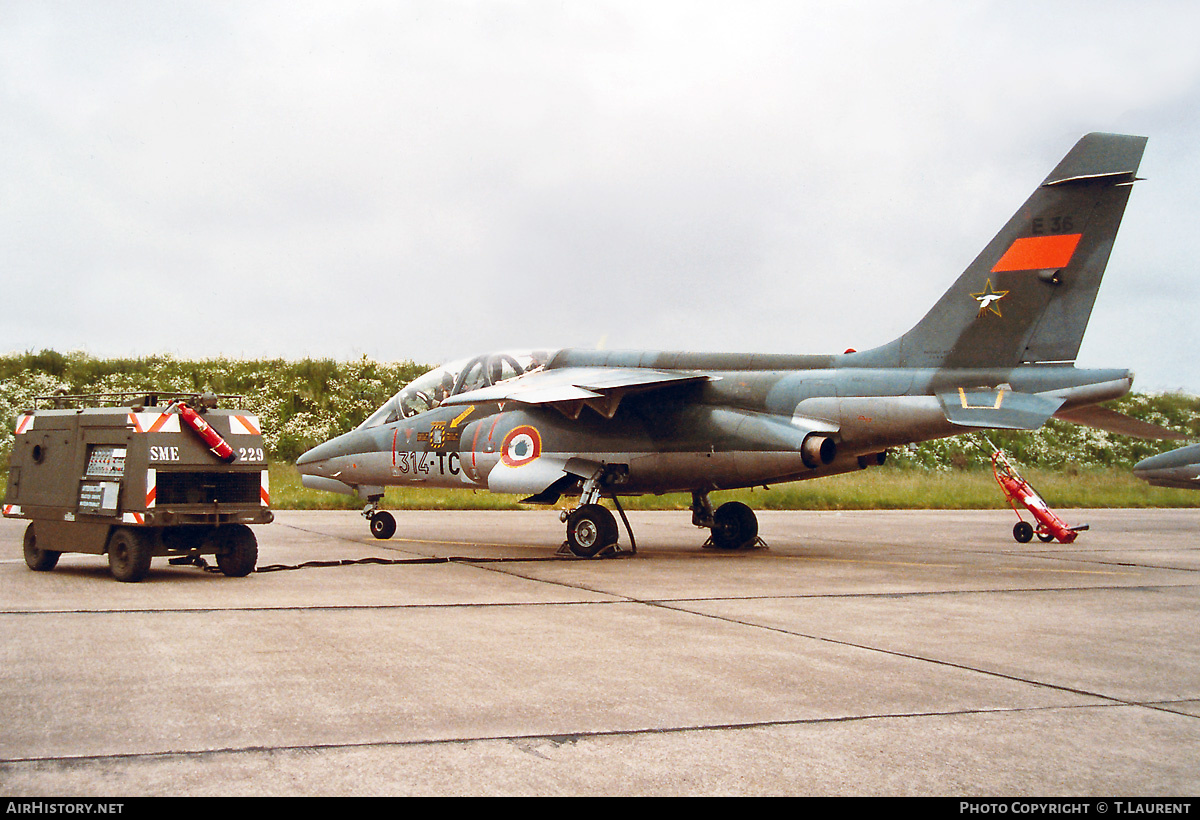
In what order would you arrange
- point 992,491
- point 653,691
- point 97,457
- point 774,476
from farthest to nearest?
point 992,491, point 774,476, point 97,457, point 653,691

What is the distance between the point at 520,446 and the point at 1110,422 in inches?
290

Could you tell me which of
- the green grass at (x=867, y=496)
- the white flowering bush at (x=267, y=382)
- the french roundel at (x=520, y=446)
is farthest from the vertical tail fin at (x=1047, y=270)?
the white flowering bush at (x=267, y=382)

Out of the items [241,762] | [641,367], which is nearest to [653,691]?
[241,762]

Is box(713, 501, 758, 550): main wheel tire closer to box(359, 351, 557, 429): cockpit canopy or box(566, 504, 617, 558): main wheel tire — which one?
box(566, 504, 617, 558): main wheel tire

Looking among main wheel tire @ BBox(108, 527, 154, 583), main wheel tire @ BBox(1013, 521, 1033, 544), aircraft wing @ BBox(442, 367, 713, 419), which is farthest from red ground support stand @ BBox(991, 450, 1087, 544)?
main wheel tire @ BBox(108, 527, 154, 583)

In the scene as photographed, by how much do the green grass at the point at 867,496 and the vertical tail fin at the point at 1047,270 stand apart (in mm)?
13417

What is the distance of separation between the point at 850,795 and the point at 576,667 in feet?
8.13

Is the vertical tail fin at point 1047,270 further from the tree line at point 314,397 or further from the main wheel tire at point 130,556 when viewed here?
the tree line at point 314,397

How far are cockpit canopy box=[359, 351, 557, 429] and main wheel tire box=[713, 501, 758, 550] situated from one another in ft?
11.3

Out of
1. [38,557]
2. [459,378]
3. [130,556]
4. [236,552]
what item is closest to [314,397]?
[459,378]

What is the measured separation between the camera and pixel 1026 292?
11438 mm

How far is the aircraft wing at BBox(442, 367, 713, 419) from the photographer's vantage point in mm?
12688

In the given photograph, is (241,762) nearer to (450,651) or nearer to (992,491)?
(450,651)

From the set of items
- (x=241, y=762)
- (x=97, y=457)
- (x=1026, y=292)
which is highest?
(x=1026, y=292)
